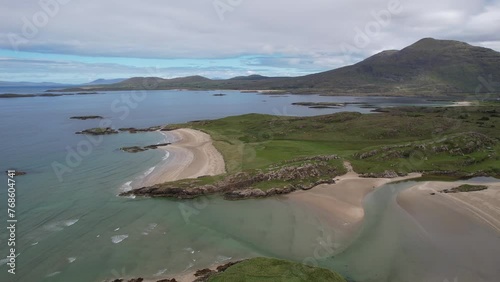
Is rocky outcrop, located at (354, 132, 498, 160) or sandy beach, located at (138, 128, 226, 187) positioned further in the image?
rocky outcrop, located at (354, 132, 498, 160)

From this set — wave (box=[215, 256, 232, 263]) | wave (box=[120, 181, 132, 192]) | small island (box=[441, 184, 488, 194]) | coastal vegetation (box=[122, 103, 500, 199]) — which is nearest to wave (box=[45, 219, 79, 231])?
coastal vegetation (box=[122, 103, 500, 199])

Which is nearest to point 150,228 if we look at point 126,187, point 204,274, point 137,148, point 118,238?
point 118,238

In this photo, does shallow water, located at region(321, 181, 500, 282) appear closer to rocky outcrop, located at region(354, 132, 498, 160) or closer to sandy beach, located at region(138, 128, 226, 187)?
rocky outcrop, located at region(354, 132, 498, 160)

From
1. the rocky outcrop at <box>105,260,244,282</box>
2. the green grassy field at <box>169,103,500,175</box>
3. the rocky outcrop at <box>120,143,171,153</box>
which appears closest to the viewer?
the rocky outcrop at <box>105,260,244,282</box>

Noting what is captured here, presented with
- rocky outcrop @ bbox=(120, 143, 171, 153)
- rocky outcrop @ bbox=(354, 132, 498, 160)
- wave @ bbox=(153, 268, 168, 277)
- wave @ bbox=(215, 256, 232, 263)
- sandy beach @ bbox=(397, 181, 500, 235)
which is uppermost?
rocky outcrop @ bbox=(354, 132, 498, 160)

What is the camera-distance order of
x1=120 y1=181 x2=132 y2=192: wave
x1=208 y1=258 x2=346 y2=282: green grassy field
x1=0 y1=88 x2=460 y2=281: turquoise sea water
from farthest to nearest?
1. x1=120 y1=181 x2=132 y2=192: wave
2. x1=0 y1=88 x2=460 y2=281: turquoise sea water
3. x1=208 y1=258 x2=346 y2=282: green grassy field

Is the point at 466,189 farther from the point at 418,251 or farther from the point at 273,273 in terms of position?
the point at 273,273

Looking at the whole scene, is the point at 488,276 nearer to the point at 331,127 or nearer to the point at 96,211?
the point at 96,211
